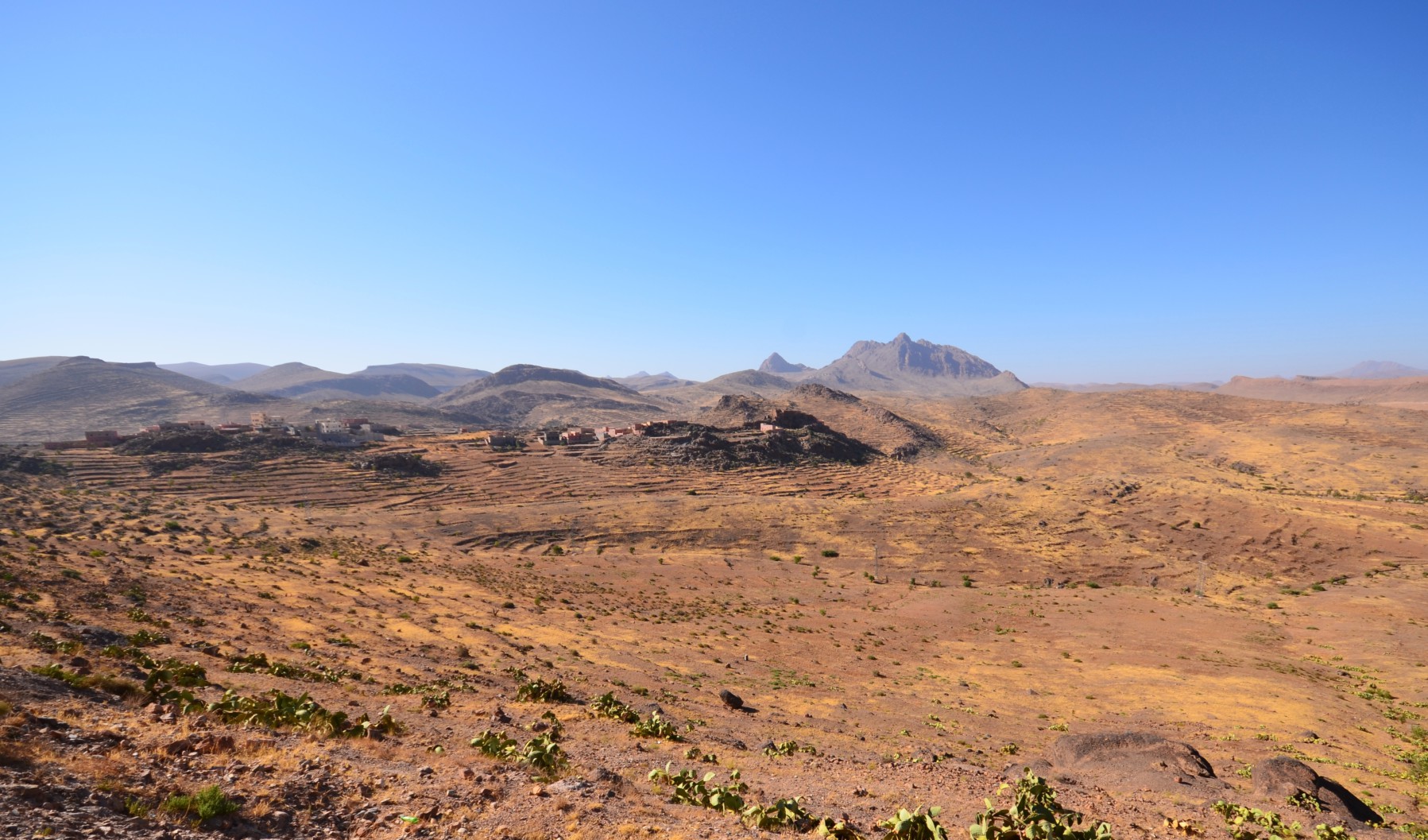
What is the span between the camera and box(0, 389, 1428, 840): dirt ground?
8.15m

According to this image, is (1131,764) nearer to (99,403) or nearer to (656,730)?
(656,730)

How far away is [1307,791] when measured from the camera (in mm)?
10656

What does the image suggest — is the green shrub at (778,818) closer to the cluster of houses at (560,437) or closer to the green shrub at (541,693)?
the green shrub at (541,693)

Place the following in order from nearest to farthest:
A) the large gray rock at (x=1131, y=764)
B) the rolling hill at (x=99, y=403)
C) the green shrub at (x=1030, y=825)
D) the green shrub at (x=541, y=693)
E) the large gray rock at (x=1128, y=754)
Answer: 1. the green shrub at (x=1030, y=825)
2. the large gray rock at (x=1131, y=764)
3. the large gray rock at (x=1128, y=754)
4. the green shrub at (x=541, y=693)
5. the rolling hill at (x=99, y=403)

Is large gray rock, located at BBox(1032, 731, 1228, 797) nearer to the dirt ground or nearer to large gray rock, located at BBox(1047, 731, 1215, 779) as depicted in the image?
large gray rock, located at BBox(1047, 731, 1215, 779)

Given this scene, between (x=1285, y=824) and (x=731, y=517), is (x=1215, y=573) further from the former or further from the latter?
(x=1285, y=824)

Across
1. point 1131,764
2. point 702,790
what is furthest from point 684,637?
point 702,790

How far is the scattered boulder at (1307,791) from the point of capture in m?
10.4

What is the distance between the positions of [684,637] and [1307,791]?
19.7m

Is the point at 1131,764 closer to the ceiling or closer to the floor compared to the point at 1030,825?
closer to the floor

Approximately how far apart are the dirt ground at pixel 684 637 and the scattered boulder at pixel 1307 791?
0.58 meters

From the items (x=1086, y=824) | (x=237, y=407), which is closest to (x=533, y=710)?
(x=1086, y=824)

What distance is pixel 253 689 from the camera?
464 inches

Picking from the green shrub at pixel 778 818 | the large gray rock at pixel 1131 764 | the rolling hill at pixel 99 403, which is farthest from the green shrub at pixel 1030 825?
the rolling hill at pixel 99 403
